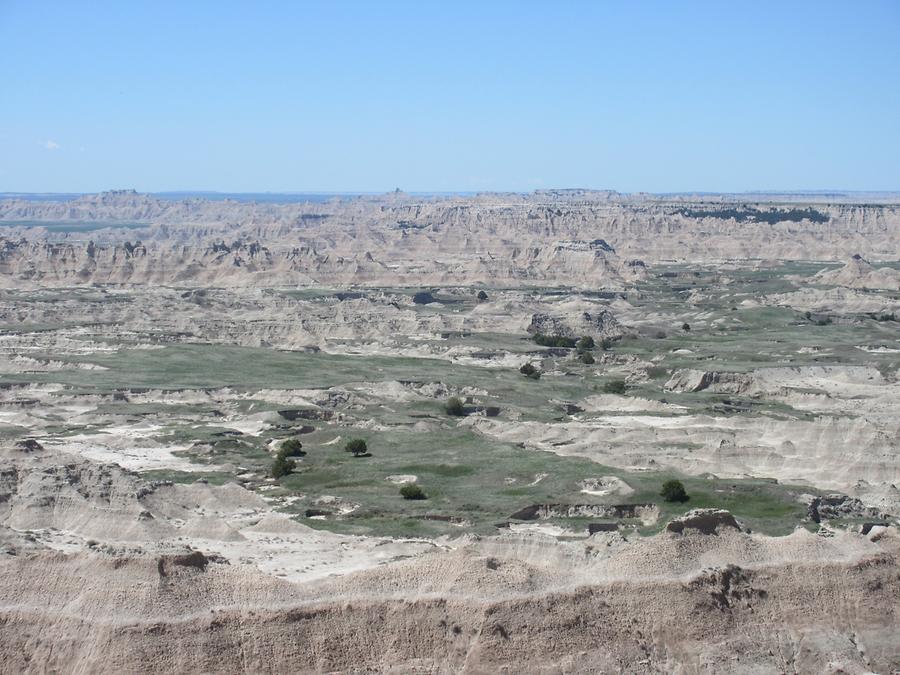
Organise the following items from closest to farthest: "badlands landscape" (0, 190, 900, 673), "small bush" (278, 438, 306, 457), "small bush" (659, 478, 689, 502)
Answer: "badlands landscape" (0, 190, 900, 673), "small bush" (659, 478, 689, 502), "small bush" (278, 438, 306, 457)

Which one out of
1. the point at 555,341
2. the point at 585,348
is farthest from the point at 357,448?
the point at 555,341

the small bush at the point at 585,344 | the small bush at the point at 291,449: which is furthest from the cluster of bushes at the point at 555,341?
the small bush at the point at 291,449

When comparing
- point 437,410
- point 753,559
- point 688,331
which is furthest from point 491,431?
point 688,331

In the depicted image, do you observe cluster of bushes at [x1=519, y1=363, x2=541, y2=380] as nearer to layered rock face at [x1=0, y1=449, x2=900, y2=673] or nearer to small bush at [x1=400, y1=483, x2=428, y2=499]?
small bush at [x1=400, y1=483, x2=428, y2=499]

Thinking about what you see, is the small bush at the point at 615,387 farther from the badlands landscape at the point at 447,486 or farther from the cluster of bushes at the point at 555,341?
the cluster of bushes at the point at 555,341

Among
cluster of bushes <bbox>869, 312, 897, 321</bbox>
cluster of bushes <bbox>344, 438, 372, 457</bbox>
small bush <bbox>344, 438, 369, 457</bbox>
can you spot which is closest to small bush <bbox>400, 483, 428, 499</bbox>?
cluster of bushes <bbox>344, 438, 372, 457</bbox>

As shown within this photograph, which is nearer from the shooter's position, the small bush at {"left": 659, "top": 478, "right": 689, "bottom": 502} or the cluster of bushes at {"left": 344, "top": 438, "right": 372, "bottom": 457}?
the small bush at {"left": 659, "top": 478, "right": 689, "bottom": 502}
